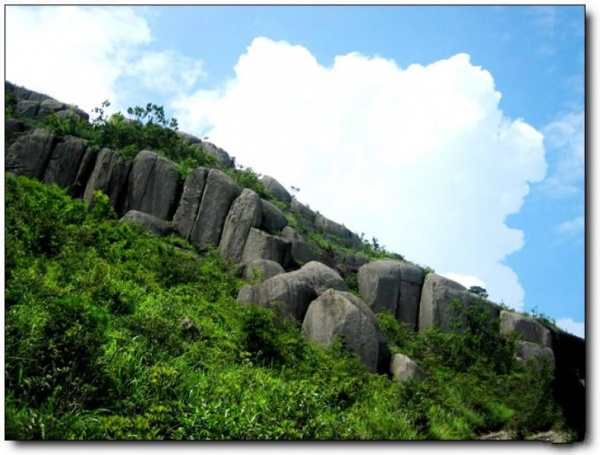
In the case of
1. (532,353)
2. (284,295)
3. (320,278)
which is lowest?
(532,353)

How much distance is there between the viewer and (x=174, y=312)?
734cm

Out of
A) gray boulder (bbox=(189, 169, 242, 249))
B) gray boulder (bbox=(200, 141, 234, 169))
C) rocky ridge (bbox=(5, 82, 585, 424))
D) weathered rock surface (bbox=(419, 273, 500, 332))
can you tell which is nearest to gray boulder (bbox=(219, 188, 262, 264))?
rocky ridge (bbox=(5, 82, 585, 424))

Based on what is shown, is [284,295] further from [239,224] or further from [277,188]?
[277,188]

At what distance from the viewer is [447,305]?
14.7 meters

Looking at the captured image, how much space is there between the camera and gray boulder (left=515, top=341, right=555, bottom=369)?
377 inches

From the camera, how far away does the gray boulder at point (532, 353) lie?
958cm

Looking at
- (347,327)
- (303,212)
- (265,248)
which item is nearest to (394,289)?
(265,248)

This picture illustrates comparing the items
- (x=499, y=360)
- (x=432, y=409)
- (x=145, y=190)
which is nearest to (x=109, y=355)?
(x=432, y=409)

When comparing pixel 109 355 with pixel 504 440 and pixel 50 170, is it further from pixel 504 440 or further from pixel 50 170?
pixel 50 170

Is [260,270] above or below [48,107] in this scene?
below

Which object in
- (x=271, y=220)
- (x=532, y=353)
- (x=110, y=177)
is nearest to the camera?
(x=532, y=353)

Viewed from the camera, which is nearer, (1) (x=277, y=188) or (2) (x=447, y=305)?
(2) (x=447, y=305)

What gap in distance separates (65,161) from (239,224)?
205 inches

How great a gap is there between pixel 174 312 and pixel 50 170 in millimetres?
9997
